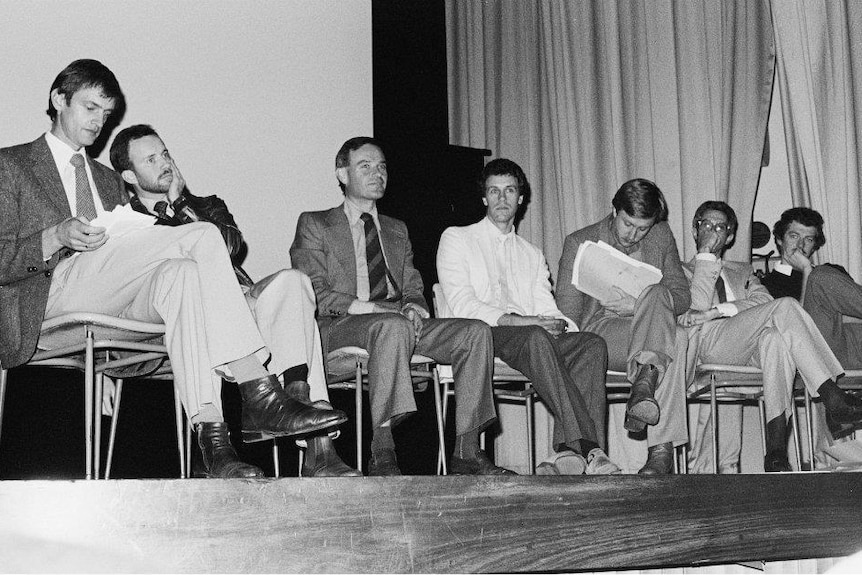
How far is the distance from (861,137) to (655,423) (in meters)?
Answer: 2.05

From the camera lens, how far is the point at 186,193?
3172mm

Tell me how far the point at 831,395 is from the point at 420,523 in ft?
6.24

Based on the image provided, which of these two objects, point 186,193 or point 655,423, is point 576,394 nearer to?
point 655,423

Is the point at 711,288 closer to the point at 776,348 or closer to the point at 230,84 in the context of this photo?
the point at 776,348

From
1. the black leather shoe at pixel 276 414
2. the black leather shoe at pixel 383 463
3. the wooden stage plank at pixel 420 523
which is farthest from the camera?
the black leather shoe at pixel 383 463

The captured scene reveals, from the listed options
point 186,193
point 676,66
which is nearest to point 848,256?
point 676,66

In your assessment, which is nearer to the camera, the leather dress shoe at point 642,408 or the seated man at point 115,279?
the seated man at point 115,279

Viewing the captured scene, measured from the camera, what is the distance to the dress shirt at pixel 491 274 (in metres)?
→ 3.48

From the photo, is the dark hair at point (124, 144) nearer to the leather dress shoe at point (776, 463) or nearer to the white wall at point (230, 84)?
the white wall at point (230, 84)

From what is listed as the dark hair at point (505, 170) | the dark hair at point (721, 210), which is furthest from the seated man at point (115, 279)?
the dark hair at point (721, 210)

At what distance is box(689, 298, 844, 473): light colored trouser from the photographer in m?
3.27

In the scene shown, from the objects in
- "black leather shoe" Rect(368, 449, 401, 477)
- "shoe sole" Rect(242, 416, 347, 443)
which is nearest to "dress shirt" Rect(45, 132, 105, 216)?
"shoe sole" Rect(242, 416, 347, 443)

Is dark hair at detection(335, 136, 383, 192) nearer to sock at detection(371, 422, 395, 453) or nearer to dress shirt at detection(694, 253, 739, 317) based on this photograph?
sock at detection(371, 422, 395, 453)

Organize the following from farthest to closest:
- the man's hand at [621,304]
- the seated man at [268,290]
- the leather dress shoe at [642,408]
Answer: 1. the man's hand at [621,304]
2. the leather dress shoe at [642,408]
3. the seated man at [268,290]
